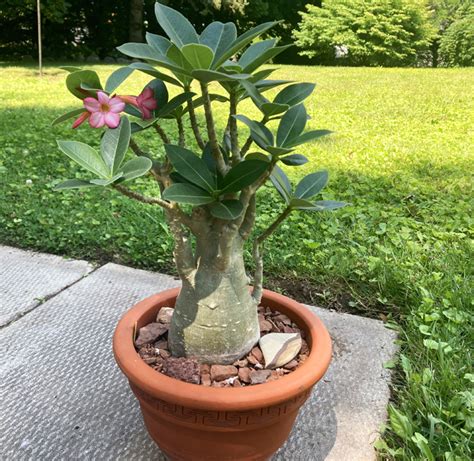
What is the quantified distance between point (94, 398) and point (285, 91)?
120 cm

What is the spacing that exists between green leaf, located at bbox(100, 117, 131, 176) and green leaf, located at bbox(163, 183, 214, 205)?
0.12 metres

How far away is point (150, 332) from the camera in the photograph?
1.55 meters

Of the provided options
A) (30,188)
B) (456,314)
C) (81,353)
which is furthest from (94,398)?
(30,188)

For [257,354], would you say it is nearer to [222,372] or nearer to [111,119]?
[222,372]

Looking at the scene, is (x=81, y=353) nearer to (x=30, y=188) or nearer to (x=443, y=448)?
(x=443, y=448)

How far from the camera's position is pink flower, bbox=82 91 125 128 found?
1.12m

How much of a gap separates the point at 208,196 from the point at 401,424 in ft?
3.15

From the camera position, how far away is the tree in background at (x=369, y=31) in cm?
1474

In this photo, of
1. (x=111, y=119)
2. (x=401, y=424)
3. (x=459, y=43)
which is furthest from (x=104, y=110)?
(x=459, y=43)

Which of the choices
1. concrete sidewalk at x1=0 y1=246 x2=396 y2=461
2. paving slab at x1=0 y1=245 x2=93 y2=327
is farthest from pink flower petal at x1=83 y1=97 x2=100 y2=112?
paving slab at x1=0 y1=245 x2=93 y2=327

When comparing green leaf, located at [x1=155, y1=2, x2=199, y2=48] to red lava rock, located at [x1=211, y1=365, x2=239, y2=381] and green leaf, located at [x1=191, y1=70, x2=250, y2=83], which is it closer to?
green leaf, located at [x1=191, y1=70, x2=250, y2=83]

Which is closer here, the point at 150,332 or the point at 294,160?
the point at 294,160

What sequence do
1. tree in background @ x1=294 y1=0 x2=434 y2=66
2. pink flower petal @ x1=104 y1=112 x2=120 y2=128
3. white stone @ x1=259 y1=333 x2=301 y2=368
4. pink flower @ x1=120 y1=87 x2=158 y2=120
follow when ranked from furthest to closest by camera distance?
tree in background @ x1=294 y1=0 x2=434 y2=66 < white stone @ x1=259 y1=333 x2=301 y2=368 < pink flower @ x1=120 y1=87 x2=158 y2=120 < pink flower petal @ x1=104 y1=112 x2=120 y2=128

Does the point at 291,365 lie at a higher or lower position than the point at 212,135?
lower
